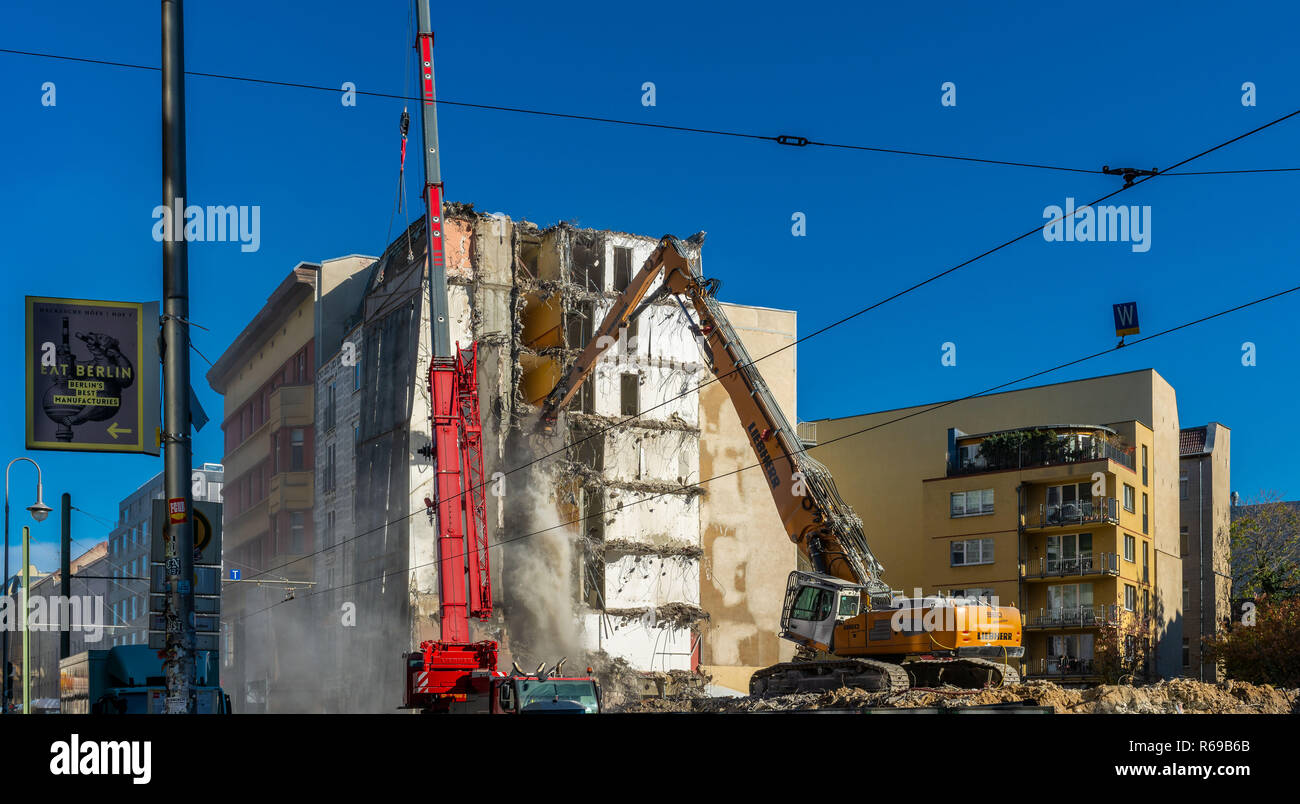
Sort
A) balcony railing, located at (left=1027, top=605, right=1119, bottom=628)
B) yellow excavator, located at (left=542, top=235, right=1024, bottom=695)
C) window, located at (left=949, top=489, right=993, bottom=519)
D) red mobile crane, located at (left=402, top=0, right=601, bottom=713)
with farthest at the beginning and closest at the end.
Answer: window, located at (left=949, top=489, right=993, bottom=519) < balcony railing, located at (left=1027, top=605, right=1119, bottom=628) < red mobile crane, located at (left=402, top=0, right=601, bottom=713) < yellow excavator, located at (left=542, top=235, right=1024, bottom=695)

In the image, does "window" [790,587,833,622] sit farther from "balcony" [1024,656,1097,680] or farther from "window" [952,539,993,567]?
"window" [952,539,993,567]

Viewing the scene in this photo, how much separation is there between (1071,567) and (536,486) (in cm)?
2570

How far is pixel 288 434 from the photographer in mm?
72375

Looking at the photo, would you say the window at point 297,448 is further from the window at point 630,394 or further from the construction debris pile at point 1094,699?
the construction debris pile at point 1094,699

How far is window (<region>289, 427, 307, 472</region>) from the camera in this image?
72625 mm

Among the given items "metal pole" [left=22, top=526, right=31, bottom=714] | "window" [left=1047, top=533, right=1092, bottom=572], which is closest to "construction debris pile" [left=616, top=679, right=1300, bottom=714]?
"metal pole" [left=22, top=526, right=31, bottom=714]

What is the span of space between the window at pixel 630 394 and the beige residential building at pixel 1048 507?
630 inches

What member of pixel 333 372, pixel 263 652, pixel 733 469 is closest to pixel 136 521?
pixel 263 652

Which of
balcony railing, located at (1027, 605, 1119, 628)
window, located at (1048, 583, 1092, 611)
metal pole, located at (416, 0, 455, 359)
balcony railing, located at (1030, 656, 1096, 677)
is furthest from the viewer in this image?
window, located at (1048, 583, 1092, 611)

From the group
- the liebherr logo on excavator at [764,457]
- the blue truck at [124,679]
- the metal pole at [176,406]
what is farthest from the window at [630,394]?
the metal pole at [176,406]

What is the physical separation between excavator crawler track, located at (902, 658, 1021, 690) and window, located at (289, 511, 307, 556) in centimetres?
4481

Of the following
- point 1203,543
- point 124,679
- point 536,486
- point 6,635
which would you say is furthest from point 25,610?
point 1203,543
